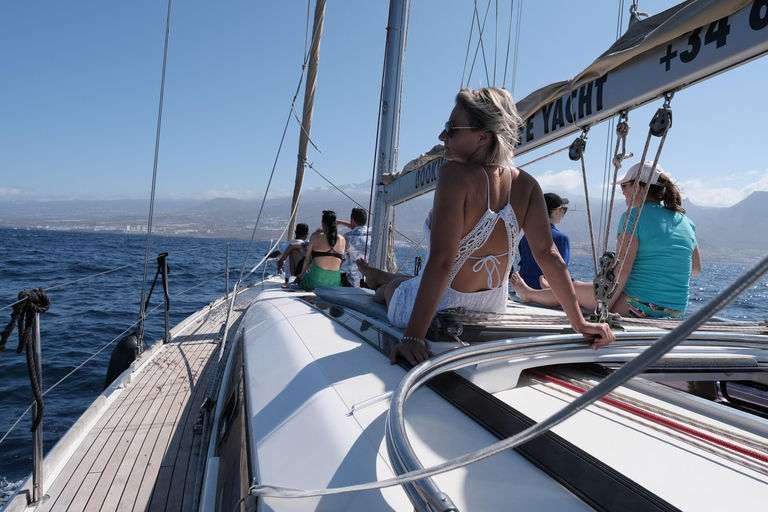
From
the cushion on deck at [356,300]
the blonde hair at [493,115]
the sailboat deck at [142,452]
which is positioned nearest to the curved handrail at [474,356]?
the blonde hair at [493,115]

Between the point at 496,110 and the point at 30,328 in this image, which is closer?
the point at 496,110

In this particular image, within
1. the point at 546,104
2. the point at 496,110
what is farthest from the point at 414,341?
the point at 546,104

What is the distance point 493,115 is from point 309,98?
5.00 meters

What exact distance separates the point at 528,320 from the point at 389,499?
41.4 inches

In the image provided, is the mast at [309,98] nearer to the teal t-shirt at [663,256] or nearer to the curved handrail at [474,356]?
the teal t-shirt at [663,256]

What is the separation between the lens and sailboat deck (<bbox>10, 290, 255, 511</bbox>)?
191 centimetres

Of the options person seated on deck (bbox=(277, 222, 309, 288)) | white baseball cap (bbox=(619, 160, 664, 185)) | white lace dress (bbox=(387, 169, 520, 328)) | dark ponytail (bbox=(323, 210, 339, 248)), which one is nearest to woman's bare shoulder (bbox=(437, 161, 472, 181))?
white lace dress (bbox=(387, 169, 520, 328))

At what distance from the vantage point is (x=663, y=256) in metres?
2.39

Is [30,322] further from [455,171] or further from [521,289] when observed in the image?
[521,289]

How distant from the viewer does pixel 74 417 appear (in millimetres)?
4469

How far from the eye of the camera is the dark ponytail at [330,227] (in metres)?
4.73

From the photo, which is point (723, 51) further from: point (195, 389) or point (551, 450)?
point (195, 389)

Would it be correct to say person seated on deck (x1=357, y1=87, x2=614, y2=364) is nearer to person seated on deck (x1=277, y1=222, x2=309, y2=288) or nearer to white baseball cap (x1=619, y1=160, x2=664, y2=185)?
white baseball cap (x1=619, y1=160, x2=664, y2=185)

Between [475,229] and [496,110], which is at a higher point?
[496,110]
